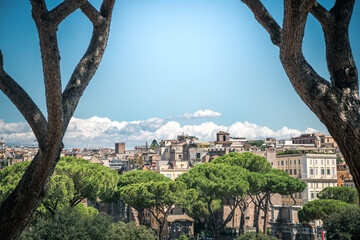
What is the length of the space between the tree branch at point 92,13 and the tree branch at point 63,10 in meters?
0.26

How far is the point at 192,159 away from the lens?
244 feet

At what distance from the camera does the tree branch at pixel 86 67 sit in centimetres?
470

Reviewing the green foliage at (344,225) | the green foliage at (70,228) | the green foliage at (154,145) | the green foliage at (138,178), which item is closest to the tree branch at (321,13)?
the green foliage at (70,228)

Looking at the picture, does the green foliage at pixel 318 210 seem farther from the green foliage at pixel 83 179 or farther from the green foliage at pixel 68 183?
the green foliage at pixel 83 179

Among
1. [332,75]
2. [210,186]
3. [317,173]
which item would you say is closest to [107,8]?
[332,75]

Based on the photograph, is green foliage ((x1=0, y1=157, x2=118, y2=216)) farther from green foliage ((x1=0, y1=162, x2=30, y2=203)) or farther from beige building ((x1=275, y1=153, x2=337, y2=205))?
beige building ((x1=275, y1=153, x2=337, y2=205))

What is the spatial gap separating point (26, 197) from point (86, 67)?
1.45 metres

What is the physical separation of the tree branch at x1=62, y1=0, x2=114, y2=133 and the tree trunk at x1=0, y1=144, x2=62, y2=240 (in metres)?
0.33

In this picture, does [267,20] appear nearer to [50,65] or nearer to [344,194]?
[50,65]

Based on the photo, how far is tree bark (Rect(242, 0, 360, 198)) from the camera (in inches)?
159

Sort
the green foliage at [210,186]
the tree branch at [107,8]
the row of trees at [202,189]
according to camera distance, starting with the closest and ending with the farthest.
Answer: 1. the tree branch at [107,8]
2. the row of trees at [202,189]
3. the green foliage at [210,186]

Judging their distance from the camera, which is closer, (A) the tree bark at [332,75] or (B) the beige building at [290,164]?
(A) the tree bark at [332,75]

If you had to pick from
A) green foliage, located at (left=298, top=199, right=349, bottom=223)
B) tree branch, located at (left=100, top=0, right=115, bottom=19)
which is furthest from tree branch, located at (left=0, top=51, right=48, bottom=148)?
green foliage, located at (left=298, top=199, right=349, bottom=223)

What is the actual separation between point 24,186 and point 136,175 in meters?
39.1
